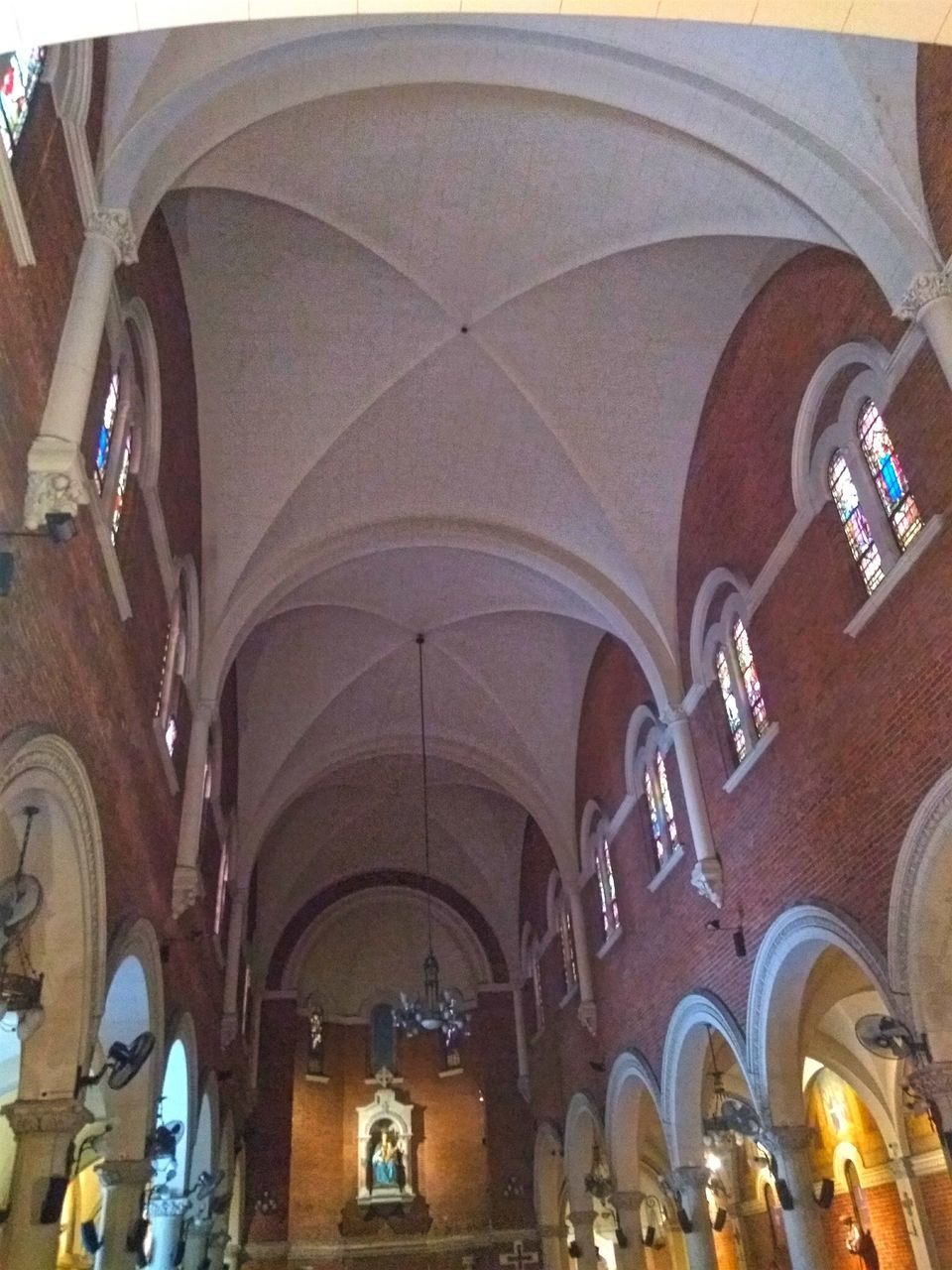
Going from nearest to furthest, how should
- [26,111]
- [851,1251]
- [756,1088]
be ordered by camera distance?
1. [26,111]
2. [756,1088]
3. [851,1251]

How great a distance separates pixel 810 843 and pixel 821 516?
10.3 feet

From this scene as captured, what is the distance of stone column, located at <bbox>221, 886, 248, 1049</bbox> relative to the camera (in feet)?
55.5

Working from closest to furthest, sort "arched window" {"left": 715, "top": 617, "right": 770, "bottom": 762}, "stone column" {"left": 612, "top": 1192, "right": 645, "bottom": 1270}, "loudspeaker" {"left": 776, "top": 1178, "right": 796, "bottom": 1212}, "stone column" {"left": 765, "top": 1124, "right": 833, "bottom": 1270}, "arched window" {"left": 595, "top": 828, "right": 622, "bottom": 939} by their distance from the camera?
"stone column" {"left": 765, "top": 1124, "right": 833, "bottom": 1270} → "loudspeaker" {"left": 776, "top": 1178, "right": 796, "bottom": 1212} → "arched window" {"left": 715, "top": 617, "right": 770, "bottom": 762} → "stone column" {"left": 612, "top": 1192, "right": 645, "bottom": 1270} → "arched window" {"left": 595, "top": 828, "right": 622, "bottom": 939}

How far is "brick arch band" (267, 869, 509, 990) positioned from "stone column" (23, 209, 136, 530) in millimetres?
20695

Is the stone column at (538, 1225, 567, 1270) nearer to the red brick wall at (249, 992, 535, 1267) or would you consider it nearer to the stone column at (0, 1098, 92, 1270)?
the red brick wall at (249, 992, 535, 1267)

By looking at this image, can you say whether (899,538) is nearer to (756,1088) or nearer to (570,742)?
(756,1088)

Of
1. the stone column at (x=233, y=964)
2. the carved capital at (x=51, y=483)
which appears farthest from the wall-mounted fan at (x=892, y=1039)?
the stone column at (x=233, y=964)

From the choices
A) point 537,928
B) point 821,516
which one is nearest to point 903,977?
point 821,516

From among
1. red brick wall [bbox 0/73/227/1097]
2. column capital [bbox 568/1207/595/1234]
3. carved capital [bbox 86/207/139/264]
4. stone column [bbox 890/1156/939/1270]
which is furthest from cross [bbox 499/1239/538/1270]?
carved capital [bbox 86/207/139/264]

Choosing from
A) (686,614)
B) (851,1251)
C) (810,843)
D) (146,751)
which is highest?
(686,614)

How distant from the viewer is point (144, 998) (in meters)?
10.2

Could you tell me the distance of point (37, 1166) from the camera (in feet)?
24.5

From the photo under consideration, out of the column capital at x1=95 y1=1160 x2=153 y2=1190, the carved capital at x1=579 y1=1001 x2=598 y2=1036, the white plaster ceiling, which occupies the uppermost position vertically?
the white plaster ceiling

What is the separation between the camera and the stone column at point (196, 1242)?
14.4 meters
